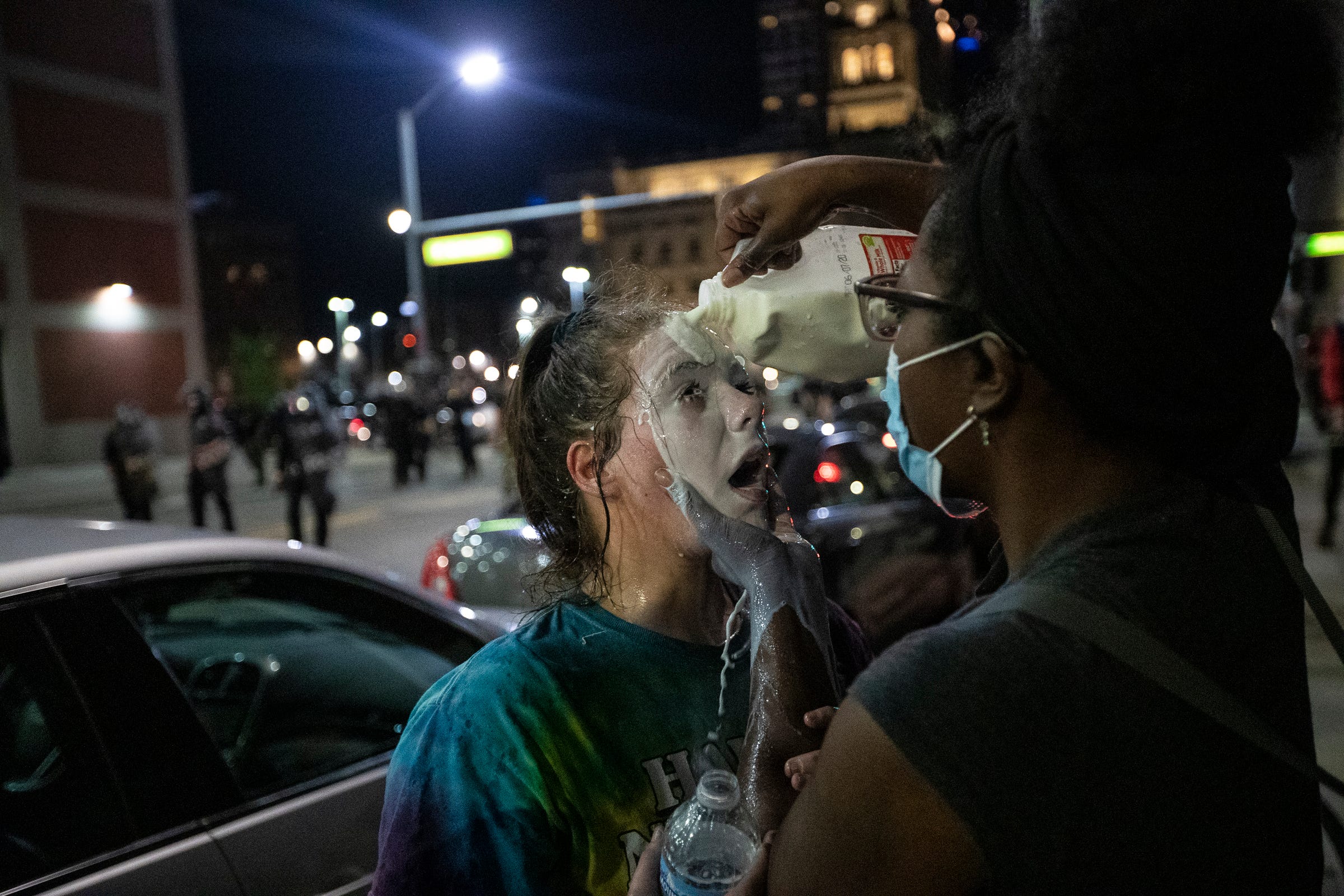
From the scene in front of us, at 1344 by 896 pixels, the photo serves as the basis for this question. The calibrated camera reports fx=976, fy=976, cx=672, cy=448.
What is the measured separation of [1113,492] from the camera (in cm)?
103

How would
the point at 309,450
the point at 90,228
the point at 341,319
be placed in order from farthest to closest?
the point at 341,319 < the point at 90,228 < the point at 309,450

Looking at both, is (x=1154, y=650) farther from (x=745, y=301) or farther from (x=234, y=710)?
(x=234, y=710)

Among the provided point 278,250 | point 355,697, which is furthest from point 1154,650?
point 278,250

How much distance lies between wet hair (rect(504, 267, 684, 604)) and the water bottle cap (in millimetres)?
531

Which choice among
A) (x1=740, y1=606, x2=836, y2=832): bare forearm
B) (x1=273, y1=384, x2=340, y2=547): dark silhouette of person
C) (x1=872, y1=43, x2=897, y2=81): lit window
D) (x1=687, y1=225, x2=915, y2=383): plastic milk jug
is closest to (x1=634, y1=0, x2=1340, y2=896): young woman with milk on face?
(x1=740, y1=606, x2=836, y2=832): bare forearm

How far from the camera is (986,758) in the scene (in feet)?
2.94

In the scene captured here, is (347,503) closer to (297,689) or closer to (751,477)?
(297,689)

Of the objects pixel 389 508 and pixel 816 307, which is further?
pixel 389 508

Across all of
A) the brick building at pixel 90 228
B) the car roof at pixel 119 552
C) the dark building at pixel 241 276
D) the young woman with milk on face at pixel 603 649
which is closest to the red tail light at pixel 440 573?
the car roof at pixel 119 552

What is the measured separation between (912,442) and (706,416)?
1.53ft

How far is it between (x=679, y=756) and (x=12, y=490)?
2184 centimetres

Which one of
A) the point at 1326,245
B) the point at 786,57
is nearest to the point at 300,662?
the point at 1326,245

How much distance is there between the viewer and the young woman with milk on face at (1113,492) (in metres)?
0.91

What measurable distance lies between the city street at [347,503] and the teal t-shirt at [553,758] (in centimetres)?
879
